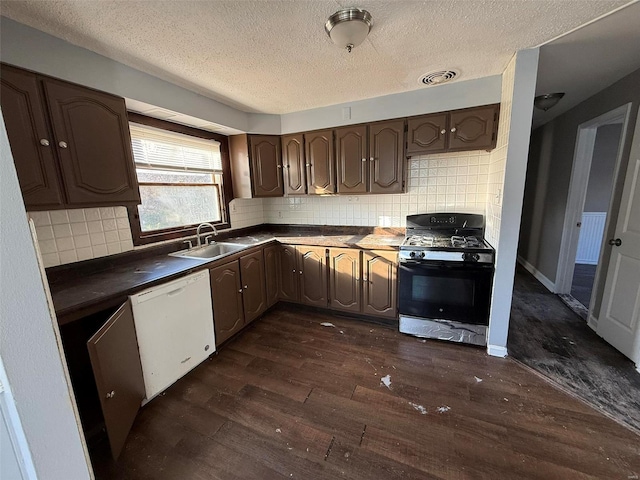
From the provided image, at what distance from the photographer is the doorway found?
13.3ft

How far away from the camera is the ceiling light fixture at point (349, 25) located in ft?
4.40

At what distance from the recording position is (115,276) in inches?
70.9

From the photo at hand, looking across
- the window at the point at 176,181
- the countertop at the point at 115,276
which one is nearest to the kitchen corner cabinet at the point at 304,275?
the countertop at the point at 115,276

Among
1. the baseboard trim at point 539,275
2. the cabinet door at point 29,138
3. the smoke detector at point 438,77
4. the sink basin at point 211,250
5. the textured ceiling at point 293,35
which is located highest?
the smoke detector at point 438,77

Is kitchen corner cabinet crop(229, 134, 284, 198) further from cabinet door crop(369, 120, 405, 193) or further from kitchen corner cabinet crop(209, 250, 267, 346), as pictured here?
cabinet door crop(369, 120, 405, 193)

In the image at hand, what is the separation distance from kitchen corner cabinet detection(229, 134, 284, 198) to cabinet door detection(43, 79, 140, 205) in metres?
1.26

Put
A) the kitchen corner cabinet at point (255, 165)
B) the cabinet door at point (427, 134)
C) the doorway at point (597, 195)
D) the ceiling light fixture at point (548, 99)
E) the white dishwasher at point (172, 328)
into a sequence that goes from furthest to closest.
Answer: the doorway at point (597, 195) < the kitchen corner cabinet at point (255, 165) < the ceiling light fixture at point (548, 99) < the cabinet door at point (427, 134) < the white dishwasher at point (172, 328)

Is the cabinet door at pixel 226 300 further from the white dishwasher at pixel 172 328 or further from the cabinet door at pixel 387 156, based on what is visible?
the cabinet door at pixel 387 156

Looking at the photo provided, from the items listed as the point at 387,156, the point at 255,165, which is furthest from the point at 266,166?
the point at 387,156

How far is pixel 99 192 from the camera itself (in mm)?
1691

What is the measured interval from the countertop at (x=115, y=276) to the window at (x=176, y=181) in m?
0.28

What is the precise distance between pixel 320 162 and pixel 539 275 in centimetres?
360

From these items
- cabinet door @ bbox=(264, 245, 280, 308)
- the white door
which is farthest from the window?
the white door

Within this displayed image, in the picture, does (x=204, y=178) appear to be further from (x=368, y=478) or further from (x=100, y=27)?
(x=368, y=478)
